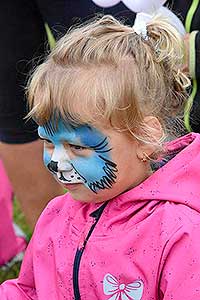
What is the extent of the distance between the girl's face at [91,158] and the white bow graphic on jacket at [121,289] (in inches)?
8.2

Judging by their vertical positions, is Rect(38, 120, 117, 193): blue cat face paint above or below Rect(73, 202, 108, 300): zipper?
above

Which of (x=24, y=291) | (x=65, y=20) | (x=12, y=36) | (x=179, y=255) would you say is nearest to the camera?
(x=179, y=255)

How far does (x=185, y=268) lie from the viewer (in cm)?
199

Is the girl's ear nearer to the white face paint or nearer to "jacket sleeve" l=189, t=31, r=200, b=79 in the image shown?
"jacket sleeve" l=189, t=31, r=200, b=79

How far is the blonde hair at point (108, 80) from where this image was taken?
6.52 ft

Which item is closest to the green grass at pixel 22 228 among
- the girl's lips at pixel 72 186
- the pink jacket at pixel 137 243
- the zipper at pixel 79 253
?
the pink jacket at pixel 137 243

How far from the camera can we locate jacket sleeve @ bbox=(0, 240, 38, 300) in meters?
2.36

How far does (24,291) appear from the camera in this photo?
2375 mm

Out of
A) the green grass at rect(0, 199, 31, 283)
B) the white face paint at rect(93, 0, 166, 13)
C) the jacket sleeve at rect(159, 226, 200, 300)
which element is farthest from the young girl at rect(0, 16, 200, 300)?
the green grass at rect(0, 199, 31, 283)

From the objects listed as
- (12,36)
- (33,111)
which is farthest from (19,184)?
(33,111)

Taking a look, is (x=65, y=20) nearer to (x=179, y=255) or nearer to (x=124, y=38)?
(x=124, y=38)

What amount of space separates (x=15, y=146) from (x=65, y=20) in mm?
728

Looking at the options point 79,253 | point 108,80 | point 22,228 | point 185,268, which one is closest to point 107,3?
point 108,80

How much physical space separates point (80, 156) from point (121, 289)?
341mm
